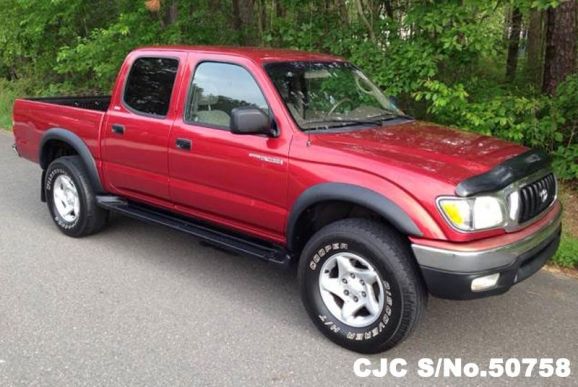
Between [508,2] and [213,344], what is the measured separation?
4.77 meters

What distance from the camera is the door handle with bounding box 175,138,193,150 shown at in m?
4.50

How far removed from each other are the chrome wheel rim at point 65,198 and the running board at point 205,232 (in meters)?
0.42

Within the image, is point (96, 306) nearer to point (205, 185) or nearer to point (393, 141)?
point (205, 185)

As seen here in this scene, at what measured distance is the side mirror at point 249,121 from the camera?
12.6 feet

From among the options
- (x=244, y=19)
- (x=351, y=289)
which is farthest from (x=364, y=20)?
(x=351, y=289)

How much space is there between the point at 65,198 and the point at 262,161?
2.76 meters

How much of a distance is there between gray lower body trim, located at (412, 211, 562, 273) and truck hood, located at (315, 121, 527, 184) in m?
0.41

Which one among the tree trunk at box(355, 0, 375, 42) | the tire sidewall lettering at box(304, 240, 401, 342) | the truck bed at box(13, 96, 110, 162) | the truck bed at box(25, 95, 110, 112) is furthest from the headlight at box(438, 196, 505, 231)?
the tree trunk at box(355, 0, 375, 42)

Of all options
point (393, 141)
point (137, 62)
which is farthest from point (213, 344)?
point (137, 62)

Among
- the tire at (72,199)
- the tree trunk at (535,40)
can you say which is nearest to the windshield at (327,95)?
the tire at (72,199)

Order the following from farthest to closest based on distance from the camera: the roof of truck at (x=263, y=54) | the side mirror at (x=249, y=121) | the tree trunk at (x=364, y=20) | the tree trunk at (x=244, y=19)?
the tree trunk at (x=244, y=19) → the tree trunk at (x=364, y=20) → the roof of truck at (x=263, y=54) → the side mirror at (x=249, y=121)

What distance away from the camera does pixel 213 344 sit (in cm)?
376

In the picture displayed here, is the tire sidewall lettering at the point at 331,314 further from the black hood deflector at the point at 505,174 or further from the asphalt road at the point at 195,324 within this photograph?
the black hood deflector at the point at 505,174

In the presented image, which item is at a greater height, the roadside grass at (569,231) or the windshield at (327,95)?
the windshield at (327,95)
